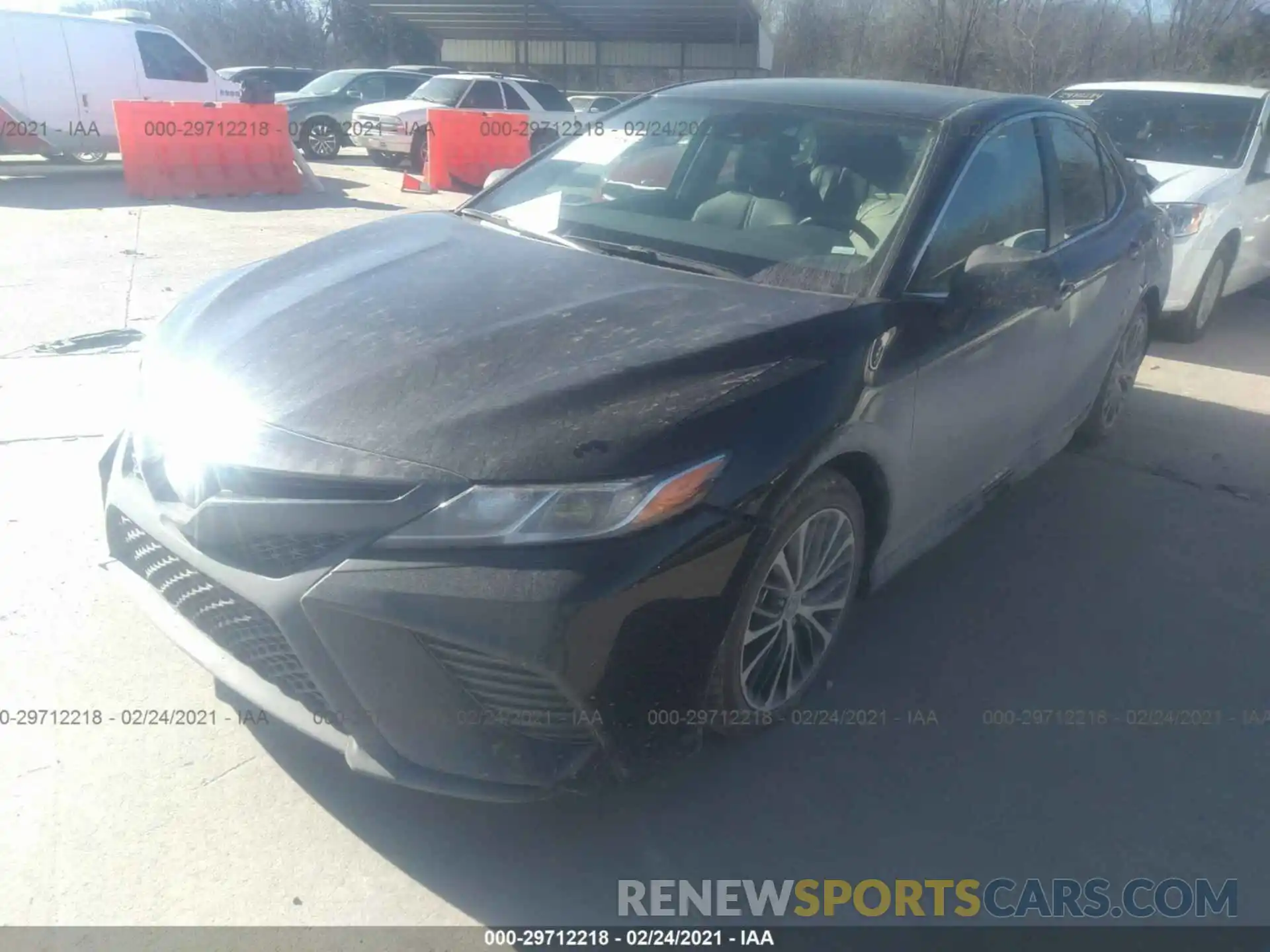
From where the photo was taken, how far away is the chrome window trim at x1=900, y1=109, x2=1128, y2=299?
309 centimetres

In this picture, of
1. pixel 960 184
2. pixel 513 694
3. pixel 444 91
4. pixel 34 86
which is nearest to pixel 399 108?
pixel 444 91

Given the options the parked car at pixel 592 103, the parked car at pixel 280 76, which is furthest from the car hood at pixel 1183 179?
the parked car at pixel 280 76

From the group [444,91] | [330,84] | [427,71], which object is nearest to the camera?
[444,91]

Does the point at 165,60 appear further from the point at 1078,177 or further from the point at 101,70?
the point at 1078,177

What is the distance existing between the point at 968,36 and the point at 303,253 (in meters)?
18.3

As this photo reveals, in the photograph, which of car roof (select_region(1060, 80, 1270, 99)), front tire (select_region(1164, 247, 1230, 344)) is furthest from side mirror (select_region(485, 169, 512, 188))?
car roof (select_region(1060, 80, 1270, 99))

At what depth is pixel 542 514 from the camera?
217 cm

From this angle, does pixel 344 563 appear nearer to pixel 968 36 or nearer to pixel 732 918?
pixel 732 918

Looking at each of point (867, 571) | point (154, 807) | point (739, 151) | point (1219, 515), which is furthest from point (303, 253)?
point (1219, 515)

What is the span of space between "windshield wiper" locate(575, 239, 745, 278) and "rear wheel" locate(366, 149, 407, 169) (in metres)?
13.7

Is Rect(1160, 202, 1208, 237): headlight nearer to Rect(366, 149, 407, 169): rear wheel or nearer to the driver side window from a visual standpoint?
the driver side window

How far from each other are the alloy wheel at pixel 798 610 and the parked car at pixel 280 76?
75.0ft

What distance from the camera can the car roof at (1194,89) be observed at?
7.97m

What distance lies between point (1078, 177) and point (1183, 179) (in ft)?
11.8
